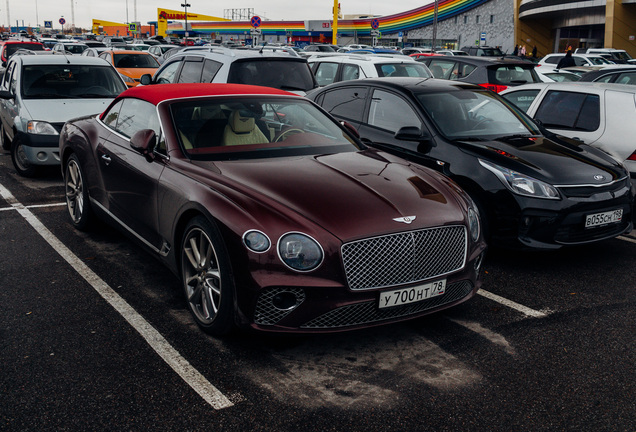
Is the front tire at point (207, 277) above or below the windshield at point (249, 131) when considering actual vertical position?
below

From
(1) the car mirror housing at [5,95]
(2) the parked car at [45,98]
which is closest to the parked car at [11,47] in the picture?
(2) the parked car at [45,98]

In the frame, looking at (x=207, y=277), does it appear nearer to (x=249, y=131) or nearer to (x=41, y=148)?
(x=249, y=131)

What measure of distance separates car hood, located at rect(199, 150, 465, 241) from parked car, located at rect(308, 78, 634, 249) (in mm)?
1132

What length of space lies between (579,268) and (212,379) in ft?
11.9

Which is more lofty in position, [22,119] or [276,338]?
[22,119]

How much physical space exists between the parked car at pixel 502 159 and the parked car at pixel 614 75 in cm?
647

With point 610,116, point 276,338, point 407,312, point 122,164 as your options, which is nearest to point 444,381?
point 407,312

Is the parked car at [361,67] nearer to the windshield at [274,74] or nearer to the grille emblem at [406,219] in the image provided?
the windshield at [274,74]

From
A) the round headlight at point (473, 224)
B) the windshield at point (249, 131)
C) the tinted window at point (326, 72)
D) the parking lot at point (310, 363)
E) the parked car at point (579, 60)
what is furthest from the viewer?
the parked car at point (579, 60)

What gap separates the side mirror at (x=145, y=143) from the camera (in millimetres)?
4688

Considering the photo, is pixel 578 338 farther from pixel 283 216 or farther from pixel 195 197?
pixel 195 197

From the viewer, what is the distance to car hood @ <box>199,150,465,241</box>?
3.77 meters

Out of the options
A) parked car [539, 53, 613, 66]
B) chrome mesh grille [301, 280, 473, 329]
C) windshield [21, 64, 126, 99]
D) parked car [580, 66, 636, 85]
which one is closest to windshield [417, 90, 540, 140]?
chrome mesh grille [301, 280, 473, 329]

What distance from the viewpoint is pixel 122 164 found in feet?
17.1
